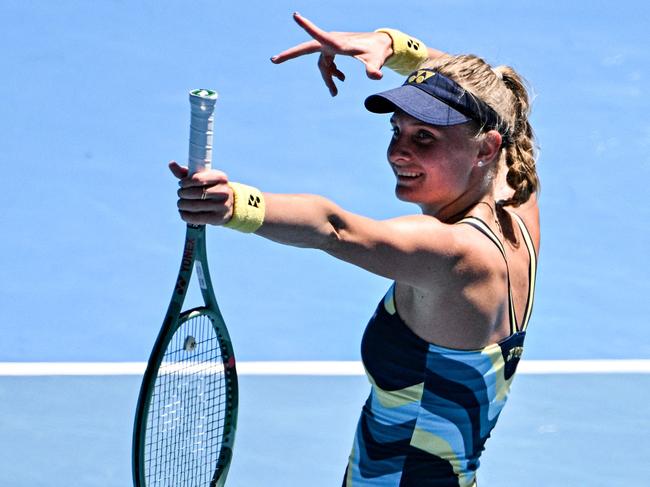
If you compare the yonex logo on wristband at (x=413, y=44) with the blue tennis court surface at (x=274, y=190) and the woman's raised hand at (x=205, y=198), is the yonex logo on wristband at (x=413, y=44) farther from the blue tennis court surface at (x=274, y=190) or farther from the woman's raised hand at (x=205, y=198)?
the blue tennis court surface at (x=274, y=190)

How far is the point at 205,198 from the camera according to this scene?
92.0 inches

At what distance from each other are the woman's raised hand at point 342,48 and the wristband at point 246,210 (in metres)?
0.62

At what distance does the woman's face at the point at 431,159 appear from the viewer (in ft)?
9.43

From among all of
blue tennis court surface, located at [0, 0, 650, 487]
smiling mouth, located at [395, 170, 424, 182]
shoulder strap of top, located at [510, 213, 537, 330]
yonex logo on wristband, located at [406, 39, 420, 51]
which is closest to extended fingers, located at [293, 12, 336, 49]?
smiling mouth, located at [395, 170, 424, 182]

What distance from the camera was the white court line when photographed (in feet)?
17.7

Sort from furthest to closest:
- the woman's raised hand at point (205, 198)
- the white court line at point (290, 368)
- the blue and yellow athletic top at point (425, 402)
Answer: the white court line at point (290, 368) < the blue and yellow athletic top at point (425, 402) < the woman's raised hand at point (205, 198)

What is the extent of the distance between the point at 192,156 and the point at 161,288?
12.7 feet

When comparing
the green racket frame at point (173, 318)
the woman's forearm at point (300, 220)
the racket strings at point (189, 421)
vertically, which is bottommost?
the racket strings at point (189, 421)

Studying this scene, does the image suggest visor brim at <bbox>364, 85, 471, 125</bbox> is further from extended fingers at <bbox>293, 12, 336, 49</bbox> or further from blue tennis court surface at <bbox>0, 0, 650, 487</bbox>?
blue tennis court surface at <bbox>0, 0, 650, 487</bbox>

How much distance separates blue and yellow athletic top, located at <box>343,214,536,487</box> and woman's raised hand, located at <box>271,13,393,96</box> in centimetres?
58

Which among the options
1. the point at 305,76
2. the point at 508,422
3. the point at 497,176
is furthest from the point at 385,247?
the point at 305,76

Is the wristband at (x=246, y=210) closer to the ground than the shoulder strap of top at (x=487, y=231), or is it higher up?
higher up

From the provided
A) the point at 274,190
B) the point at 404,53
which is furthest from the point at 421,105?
the point at 274,190

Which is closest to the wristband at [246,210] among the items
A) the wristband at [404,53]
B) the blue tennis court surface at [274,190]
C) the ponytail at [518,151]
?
the ponytail at [518,151]
